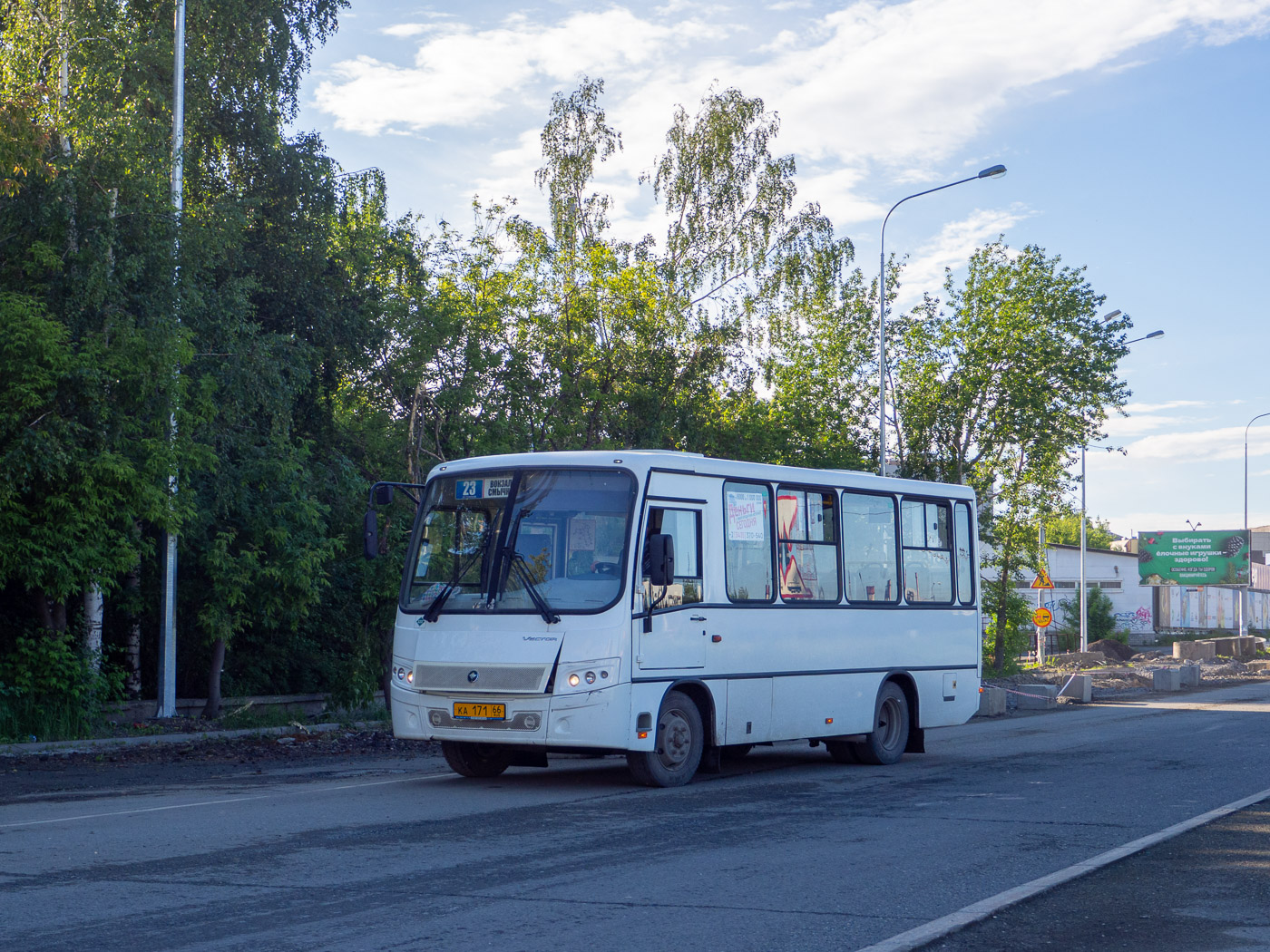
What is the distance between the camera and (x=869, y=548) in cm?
1561

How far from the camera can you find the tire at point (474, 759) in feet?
44.6

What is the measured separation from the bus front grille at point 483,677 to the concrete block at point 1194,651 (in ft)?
154

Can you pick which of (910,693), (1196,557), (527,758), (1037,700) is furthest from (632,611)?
(1196,557)

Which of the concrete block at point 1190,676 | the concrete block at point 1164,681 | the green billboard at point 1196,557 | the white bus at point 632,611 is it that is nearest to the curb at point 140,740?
the white bus at point 632,611

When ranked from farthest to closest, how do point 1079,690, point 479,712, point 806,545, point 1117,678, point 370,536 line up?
point 1117,678 → point 1079,690 → point 806,545 → point 370,536 → point 479,712

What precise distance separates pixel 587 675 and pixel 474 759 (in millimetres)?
2256

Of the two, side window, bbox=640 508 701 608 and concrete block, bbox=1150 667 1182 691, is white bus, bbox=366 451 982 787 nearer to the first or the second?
side window, bbox=640 508 701 608

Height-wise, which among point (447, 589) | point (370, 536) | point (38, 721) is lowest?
point (38, 721)

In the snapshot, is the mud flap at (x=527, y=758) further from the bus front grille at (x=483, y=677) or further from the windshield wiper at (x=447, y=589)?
the windshield wiper at (x=447, y=589)

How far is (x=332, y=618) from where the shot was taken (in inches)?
993

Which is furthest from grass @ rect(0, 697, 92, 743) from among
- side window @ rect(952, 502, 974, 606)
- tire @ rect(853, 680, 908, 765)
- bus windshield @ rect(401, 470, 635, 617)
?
side window @ rect(952, 502, 974, 606)

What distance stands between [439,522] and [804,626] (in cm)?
400

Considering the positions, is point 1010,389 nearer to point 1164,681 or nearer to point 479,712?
point 1164,681

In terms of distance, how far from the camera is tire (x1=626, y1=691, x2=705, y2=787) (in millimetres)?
12602
